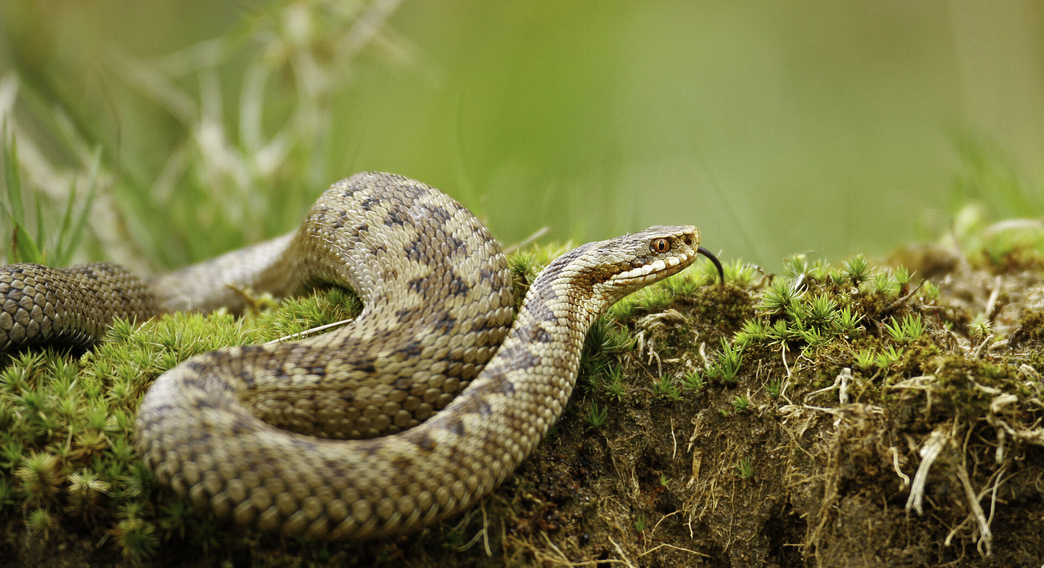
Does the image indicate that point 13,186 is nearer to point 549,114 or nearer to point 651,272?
point 651,272

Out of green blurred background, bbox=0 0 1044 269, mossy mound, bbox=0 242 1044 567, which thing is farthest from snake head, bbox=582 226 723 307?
green blurred background, bbox=0 0 1044 269

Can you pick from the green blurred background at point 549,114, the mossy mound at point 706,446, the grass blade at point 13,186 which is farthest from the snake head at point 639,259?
the grass blade at point 13,186

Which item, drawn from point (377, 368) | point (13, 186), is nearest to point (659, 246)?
point (377, 368)

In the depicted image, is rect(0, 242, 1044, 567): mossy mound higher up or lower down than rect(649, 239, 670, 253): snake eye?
lower down

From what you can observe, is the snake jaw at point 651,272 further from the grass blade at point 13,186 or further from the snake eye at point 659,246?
the grass blade at point 13,186

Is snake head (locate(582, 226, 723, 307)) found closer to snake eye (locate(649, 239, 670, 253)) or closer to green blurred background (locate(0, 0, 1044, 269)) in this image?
snake eye (locate(649, 239, 670, 253))

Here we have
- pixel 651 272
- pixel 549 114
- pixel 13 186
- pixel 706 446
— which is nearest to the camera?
pixel 706 446

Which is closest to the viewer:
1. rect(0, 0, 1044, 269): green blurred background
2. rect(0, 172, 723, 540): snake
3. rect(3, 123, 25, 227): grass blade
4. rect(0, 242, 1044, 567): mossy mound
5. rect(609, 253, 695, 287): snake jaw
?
rect(0, 172, 723, 540): snake
